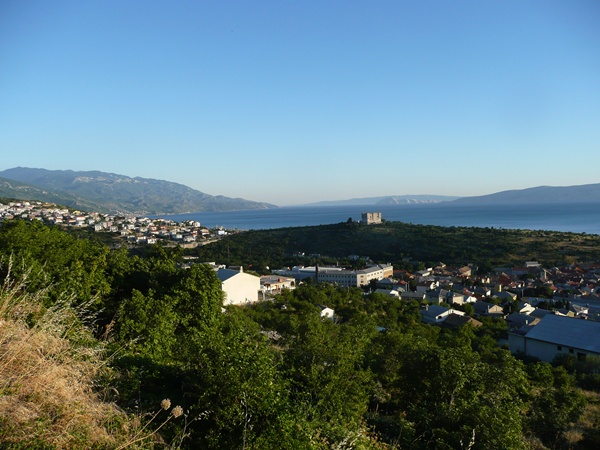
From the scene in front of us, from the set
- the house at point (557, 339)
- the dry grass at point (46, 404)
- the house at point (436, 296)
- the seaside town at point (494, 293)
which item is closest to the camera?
the dry grass at point (46, 404)

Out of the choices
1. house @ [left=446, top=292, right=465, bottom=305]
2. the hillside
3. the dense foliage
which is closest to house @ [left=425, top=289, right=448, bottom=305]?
house @ [left=446, top=292, right=465, bottom=305]

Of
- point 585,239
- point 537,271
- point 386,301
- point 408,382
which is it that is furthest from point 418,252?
point 408,382

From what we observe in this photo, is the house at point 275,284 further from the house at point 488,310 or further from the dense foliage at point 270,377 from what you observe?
the dense foliage at point 270,377

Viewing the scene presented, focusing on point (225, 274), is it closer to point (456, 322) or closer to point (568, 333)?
point (456, 322)

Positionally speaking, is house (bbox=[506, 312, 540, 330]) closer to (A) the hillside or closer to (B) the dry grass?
(B) the dry grass

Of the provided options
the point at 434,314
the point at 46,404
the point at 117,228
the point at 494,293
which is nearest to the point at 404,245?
the point at 494,293

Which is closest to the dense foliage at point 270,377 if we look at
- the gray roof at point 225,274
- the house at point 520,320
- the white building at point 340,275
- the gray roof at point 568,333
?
the gray roof at point 568,333
